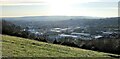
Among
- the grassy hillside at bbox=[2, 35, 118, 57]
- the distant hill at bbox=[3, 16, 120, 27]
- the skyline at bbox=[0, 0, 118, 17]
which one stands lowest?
the grassy hillside at bbox=[2, 35, 118, 57]

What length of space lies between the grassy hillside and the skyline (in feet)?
1.89

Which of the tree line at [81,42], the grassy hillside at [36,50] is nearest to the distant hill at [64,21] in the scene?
the tree line at [81,42]

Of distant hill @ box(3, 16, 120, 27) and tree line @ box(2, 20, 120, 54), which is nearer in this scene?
distant hill @ box(3, 16, 120, 27)

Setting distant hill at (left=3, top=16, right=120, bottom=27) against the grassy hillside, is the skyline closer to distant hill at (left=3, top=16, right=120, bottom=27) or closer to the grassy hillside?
distant hill at (left=3, top=16, right=120, bottom=27)

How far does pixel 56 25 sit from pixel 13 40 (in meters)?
0.96

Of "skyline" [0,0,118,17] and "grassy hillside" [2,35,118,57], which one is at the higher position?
"skyline" [0,0,118,17]

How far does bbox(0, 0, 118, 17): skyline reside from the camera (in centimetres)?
601

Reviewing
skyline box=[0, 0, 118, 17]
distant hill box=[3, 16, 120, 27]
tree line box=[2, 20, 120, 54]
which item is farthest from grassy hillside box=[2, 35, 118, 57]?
skyline box=[0, 0, 118, 17]

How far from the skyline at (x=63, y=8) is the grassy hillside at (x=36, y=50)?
58 centimetres

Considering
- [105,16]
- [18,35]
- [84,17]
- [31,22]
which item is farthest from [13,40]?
[105,16]

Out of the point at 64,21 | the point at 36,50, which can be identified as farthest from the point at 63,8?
the point at 36,50

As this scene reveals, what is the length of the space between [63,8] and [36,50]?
3.38ft

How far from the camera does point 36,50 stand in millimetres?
6062

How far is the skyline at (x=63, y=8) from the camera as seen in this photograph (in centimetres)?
601
